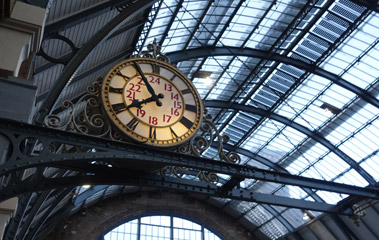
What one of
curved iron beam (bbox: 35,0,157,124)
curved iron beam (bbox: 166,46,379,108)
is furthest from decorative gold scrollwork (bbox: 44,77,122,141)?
curved iron beam (bbox: 166,46,379,108)

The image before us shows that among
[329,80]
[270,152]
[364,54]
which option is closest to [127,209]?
[270,152]

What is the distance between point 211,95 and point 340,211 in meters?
16.6

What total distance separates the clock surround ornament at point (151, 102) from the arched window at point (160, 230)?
25751 mm

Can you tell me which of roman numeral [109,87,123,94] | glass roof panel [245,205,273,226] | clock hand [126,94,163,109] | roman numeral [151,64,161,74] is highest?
glass roof panel [245,205,273,226]

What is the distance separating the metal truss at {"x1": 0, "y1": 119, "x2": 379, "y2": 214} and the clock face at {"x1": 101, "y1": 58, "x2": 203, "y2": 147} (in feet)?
1.52

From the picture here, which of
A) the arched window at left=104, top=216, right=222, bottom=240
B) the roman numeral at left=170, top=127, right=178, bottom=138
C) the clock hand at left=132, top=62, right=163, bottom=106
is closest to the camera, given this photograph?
the roman numeral at left=170, top=127, right=178, bottom=138

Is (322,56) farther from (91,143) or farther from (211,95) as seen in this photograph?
(91,143)

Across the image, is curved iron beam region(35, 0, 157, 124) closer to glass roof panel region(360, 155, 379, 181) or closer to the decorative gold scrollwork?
the decorative gold scrollwork

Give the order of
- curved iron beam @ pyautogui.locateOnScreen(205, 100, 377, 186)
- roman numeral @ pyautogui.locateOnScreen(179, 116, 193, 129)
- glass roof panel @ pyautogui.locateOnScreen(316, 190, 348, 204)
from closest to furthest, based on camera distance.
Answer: roman numeral @ pyautogui.locateOnScreen(179, 116, 193, 129) → curved iron beam @ pyautogui.locateOnScreen(205, 100, 377, 186) → glass roof panel @ pyautogui.locateOnScreen(316, 190, 348, 204)

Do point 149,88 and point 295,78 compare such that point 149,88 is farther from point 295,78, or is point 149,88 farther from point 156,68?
point 295,78

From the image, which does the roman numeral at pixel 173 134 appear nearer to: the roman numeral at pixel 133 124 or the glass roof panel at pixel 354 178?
the roman numeral at pixel 133 124

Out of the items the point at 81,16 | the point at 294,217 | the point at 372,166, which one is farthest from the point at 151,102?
the point at 294,217

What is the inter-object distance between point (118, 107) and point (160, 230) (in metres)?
27.8

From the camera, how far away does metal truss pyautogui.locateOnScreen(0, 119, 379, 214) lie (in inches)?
289
